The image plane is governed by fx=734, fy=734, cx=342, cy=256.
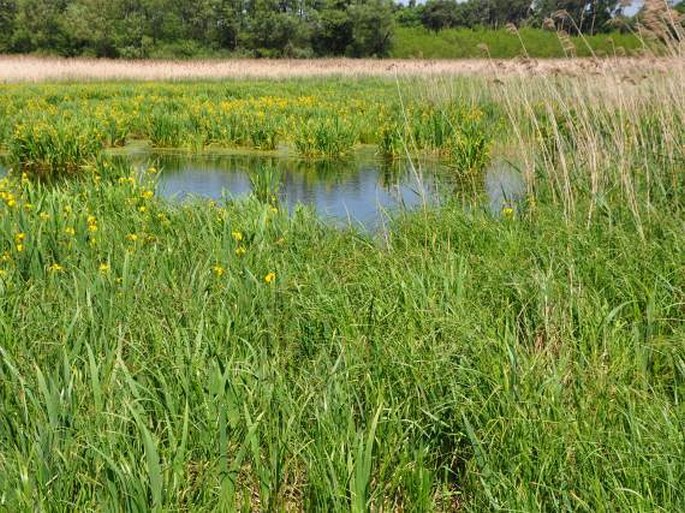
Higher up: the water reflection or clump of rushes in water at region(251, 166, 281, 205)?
clump of rushes in water at region(251, 166, 281, 205)

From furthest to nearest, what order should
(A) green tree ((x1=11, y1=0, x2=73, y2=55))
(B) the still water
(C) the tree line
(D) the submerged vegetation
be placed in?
(A) green tree ((x1=11, y1=0, x2=73, y2=55)) → (C) the tree line → (B) the still water → (D) the submerged vegetation

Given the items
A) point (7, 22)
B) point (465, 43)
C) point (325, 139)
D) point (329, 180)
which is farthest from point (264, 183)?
point (7, 22)

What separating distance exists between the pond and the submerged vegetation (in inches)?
64.9

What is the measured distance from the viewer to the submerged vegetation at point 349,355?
2.26 metres

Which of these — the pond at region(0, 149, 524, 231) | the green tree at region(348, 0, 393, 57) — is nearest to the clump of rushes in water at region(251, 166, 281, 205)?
the pond at region(0, 149, 524, 231)

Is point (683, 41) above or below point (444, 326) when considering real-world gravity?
above

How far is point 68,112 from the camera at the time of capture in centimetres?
1214

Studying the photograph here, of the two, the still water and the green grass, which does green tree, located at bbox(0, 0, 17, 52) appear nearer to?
the green grass

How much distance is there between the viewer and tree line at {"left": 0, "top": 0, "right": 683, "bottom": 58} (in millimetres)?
46938

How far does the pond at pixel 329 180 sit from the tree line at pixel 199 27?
121 ft

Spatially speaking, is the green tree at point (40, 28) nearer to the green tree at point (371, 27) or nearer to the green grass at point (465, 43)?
the green tree at point (371, 27)

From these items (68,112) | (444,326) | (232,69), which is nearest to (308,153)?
(68,112)

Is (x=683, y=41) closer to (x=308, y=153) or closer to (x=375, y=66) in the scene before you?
(x=308, y=153)

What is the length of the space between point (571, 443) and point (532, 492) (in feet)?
0.77
